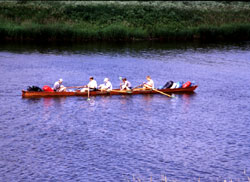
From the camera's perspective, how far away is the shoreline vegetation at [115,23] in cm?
6044

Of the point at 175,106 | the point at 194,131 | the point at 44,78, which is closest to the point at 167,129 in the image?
the point at 194,131

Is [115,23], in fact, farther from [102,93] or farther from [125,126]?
[125,126]

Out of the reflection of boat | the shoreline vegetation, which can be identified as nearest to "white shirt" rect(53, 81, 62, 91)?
the reflection of boat

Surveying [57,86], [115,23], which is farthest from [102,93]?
[115,23]

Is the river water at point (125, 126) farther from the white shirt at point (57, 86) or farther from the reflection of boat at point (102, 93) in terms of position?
the white shirt at point (57, 86)

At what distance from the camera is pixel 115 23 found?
213 feet

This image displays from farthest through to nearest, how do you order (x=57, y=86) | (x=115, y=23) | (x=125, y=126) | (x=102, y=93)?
(x=115, y=23), (x=102, y=93), (x=57, y=86), (x=125, y=126)

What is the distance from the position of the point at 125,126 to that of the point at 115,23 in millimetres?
36122

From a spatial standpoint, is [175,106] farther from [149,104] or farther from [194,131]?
[194,131]

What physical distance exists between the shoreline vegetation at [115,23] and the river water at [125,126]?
8.37 m

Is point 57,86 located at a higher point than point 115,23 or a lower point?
lower

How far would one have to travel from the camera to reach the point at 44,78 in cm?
4369

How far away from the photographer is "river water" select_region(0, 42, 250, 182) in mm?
23656

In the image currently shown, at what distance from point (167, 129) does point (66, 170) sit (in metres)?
8.66
